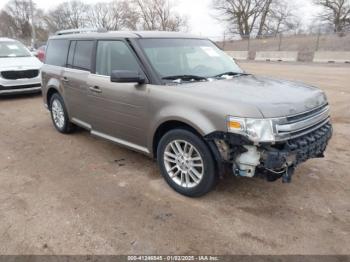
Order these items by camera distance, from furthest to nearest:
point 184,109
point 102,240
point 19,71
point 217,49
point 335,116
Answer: point 19,71 < point 335,116 < point 217,49 < point 184,109 < point 102,240

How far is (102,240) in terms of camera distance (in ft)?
9.73

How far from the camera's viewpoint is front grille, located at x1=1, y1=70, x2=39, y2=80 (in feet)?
29.8

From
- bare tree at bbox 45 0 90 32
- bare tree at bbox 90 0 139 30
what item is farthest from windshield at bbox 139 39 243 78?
bare tree at bbox 45 0 90 32

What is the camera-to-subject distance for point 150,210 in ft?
11.3

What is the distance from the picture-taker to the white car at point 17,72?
29.9ft

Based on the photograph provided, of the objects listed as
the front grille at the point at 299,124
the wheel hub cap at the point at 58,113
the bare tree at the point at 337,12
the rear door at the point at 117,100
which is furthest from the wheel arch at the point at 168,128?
the bare tree at the point at 337,12

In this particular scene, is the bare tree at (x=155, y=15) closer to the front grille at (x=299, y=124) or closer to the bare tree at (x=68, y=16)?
the bare tree at (x=68, y=16)

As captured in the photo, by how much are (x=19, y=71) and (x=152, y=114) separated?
6.97 m

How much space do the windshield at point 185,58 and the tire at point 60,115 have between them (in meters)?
2.34

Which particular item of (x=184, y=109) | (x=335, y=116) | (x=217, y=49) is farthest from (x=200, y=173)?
(x=335, y=116)

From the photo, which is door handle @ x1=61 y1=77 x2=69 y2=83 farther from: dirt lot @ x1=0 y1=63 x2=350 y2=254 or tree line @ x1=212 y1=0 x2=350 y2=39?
tree line @ x1=212 y1=0 x2=350 y2=39

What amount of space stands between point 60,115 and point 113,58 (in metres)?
2.12

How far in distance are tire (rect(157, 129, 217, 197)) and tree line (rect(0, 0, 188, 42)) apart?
189 ft

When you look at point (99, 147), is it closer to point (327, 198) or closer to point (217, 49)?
point (217, 49)
